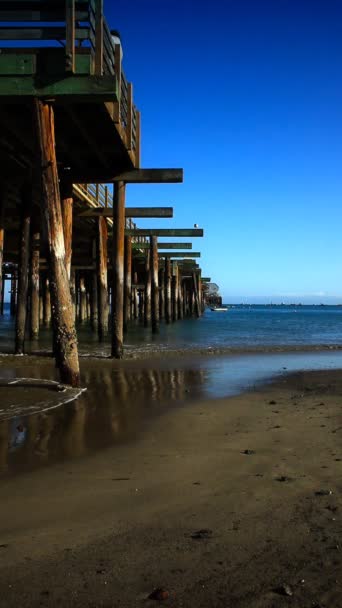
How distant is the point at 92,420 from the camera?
18.7 ft

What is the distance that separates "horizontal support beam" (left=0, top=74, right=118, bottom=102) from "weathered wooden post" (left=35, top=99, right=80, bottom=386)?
0.21 m

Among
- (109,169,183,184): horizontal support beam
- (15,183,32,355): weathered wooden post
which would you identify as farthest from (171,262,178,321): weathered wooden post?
(109,169,183,184): horizontal support beam

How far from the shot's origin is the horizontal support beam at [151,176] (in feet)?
36.3

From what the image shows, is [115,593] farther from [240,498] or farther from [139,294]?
[139,294]

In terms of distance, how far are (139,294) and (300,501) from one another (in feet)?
Result: 158

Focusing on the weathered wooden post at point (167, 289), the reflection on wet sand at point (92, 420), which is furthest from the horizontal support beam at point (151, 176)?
the weathered wooden post at point (167, 289)

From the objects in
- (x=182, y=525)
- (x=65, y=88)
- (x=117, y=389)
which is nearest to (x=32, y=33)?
(x=65, y=88)

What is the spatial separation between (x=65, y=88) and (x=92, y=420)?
470cm

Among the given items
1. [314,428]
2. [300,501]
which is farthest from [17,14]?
[300,501]

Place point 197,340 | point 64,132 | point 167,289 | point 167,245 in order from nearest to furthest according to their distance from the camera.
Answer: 1. point 64,132
2. point 197,340
3. point 167,245
4. point 167,289

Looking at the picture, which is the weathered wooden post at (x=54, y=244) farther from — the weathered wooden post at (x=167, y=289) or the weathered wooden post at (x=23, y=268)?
the weathered wooden post at (x=167, y=289)

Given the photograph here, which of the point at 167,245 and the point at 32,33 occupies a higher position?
the point at 32,33

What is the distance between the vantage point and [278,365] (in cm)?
1216

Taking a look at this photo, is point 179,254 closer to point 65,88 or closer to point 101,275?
point 101,275
